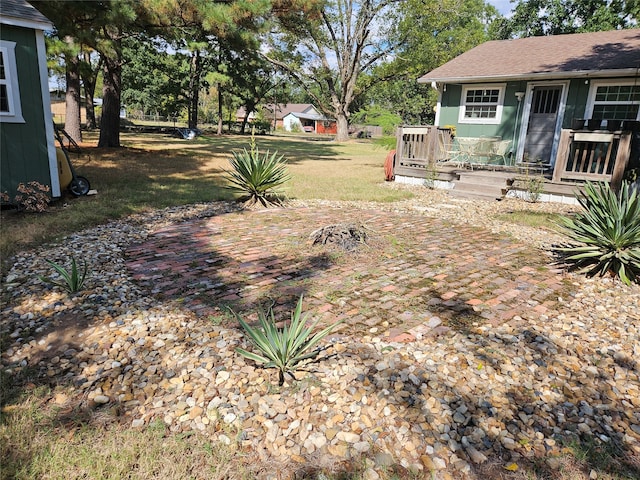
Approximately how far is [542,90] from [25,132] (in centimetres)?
1235

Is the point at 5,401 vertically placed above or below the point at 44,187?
below

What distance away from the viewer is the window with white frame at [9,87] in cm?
689

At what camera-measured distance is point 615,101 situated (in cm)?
1077

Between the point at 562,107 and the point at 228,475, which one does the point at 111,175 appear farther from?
the point at 562,107

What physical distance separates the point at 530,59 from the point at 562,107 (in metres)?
2.21

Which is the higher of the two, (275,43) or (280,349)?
(275,43)

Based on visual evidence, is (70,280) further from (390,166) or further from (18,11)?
(390,166)

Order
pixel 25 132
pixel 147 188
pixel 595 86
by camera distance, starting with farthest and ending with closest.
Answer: pixel 595 86 < pixel 147 188 < pixel 25 132

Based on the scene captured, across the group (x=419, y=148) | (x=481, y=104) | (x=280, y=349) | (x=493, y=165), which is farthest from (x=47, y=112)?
(x=481, y=104)

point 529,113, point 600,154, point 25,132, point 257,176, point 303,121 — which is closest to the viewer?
point 25,132

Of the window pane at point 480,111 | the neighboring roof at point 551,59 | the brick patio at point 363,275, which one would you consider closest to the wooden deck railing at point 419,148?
the window pane at point 480,111

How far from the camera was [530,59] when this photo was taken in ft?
41.5

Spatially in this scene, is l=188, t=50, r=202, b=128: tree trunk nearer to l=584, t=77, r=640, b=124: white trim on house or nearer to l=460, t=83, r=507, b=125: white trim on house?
l=460, t=83, r=507, b=125: white trim on house

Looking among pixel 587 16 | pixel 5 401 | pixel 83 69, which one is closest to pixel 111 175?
pixel 83 69
